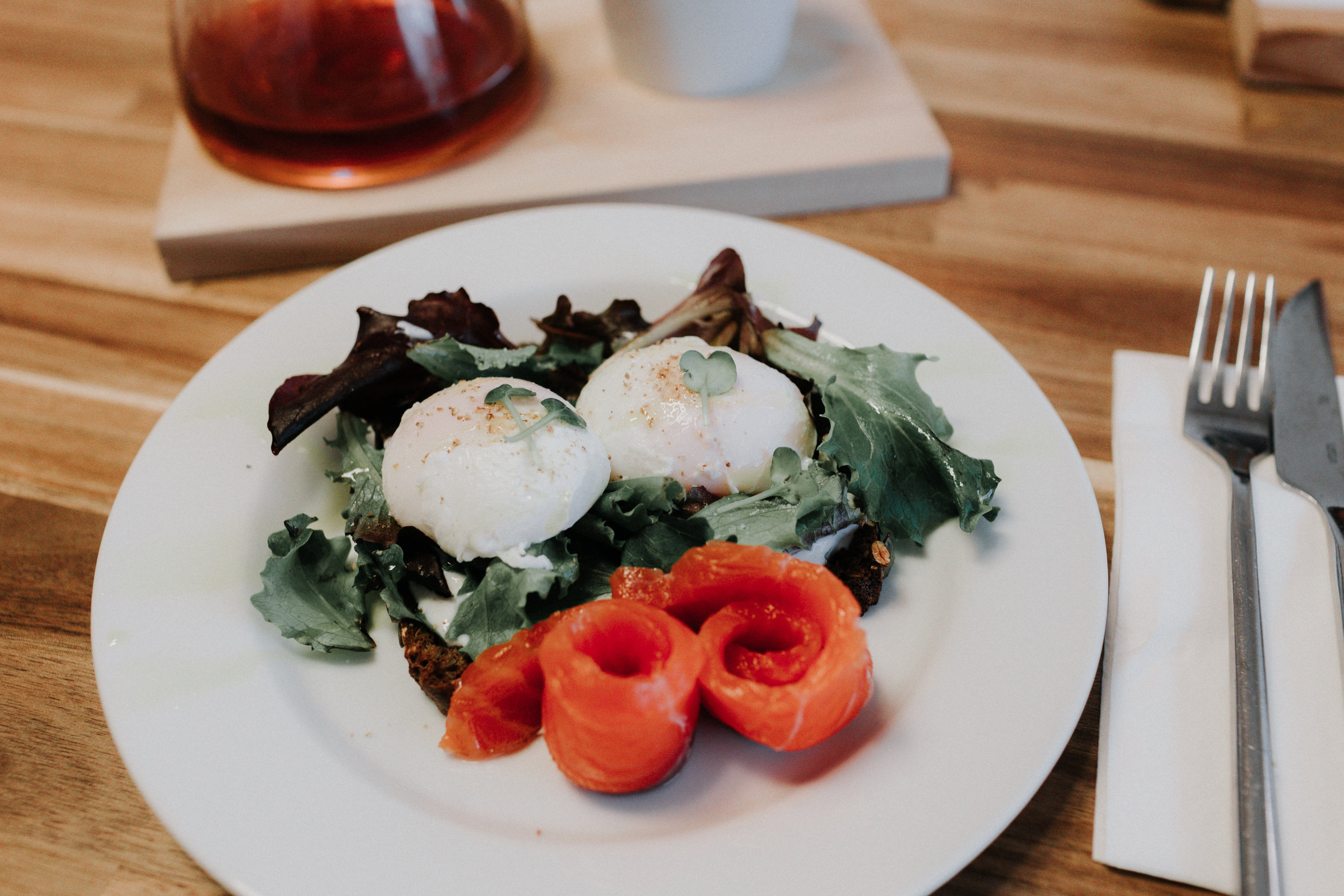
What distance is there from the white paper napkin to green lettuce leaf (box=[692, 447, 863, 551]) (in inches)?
12.8

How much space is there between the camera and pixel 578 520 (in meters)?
0.99

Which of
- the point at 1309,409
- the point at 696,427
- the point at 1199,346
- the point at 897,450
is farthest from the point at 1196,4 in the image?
the point at 696,427

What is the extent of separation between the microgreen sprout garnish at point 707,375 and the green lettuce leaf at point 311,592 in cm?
42

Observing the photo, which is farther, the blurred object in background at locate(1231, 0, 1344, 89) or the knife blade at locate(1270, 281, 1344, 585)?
the blurred object in background at locate(1231, 0, 1344, 89)

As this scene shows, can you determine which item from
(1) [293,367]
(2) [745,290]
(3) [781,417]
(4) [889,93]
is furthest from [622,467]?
(4) [889,93]

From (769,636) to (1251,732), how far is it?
443 mm

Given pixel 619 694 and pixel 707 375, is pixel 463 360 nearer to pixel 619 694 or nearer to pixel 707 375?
pixel 707 375

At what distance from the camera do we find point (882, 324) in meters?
1.21

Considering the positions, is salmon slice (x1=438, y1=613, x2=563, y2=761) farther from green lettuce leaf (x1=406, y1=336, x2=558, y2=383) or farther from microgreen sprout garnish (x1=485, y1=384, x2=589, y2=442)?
green lettuce leaf (x1=406, y1=336, x2=558, y2=383)

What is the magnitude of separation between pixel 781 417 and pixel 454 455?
37 cm

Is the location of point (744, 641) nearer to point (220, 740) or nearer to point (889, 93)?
point (220, 740)

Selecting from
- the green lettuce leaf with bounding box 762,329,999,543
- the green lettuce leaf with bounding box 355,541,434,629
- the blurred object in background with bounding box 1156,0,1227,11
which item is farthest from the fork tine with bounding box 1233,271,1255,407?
the blurred object in background with bounding box 1156,0,1227,11

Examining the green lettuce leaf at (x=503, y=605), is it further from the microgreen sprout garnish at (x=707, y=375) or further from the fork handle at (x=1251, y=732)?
the fork handle at (x=1251, y=732)

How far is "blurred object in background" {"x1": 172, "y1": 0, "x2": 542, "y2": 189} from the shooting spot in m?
1.46
